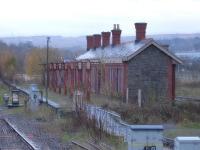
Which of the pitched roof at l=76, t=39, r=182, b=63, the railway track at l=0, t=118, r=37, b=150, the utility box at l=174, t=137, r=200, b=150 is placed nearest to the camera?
the utility box at l=174, t=137, r=200, b=150

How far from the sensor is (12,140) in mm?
22141

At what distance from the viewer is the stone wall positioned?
3712 cm

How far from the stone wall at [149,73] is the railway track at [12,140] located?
448 inches

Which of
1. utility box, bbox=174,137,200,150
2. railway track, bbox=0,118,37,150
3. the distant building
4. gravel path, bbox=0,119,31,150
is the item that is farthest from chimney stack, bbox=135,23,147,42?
utility box, bbox=174,137,200,150

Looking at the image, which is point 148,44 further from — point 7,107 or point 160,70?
point 7,107

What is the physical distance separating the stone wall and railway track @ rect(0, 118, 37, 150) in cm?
1139

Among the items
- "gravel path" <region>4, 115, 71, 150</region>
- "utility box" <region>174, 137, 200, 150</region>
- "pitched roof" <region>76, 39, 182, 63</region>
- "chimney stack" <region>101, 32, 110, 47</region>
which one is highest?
"chimney stack" <region>101, 32, 110, 47</region>

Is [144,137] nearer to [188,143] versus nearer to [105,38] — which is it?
[188,143]

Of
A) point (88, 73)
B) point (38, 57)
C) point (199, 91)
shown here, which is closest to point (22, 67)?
point (38, 57)

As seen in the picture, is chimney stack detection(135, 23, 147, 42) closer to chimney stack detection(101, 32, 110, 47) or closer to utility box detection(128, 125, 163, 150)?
chimney stack detection(101, 32, 110, 47)

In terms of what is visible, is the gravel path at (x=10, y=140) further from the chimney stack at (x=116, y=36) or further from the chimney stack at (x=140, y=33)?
the chimney stack at (x=116, y=36)

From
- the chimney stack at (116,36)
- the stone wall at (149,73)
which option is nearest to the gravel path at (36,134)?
the stone wall at (149,73)

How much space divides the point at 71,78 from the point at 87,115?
25.6m

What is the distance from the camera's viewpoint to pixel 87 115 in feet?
81.6
